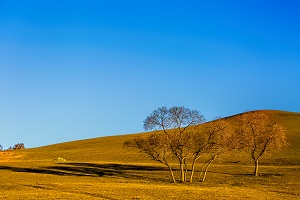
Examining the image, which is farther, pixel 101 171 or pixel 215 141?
pixel 101 171

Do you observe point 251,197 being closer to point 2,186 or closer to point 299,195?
point 299,195

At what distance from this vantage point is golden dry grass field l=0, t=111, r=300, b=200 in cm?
4387

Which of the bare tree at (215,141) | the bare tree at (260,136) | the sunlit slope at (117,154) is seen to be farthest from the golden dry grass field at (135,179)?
the bare tree at (260,136)

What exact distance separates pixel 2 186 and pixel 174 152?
25.9 meters

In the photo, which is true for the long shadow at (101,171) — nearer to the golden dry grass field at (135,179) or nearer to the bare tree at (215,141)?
the golden dry grass field at (135,179)

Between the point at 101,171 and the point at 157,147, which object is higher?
the point at 157,147

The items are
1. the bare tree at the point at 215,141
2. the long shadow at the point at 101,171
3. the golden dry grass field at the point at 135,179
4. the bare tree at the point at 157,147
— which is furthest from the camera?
the long shadow at the point at 101,171

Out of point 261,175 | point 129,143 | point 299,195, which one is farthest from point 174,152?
point 299,195

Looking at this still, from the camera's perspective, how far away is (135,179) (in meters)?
64.7

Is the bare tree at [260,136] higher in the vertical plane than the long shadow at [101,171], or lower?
higher

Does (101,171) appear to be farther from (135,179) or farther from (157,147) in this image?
(157,147)

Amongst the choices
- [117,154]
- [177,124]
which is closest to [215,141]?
[177,124]

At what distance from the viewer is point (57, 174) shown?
7119 cm

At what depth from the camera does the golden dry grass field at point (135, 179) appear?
144 feet
